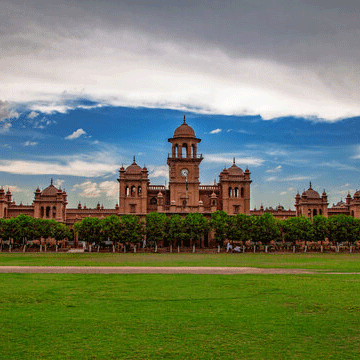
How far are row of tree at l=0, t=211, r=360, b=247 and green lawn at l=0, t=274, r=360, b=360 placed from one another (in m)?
57.5

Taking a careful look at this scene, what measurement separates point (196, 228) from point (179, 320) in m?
69.3

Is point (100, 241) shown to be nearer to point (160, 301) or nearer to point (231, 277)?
point (231, 277)

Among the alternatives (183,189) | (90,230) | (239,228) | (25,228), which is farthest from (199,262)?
(183,189)

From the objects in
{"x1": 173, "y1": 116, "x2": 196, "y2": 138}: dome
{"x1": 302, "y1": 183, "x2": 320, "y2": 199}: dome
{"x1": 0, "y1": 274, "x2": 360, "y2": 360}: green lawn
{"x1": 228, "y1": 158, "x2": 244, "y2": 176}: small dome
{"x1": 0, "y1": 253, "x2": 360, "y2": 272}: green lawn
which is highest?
{"x1": 173, "y1": 116, "x2": 196, "y2": 138}: dome

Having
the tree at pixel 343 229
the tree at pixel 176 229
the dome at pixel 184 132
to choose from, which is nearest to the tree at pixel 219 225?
the tree at pixel 176 229

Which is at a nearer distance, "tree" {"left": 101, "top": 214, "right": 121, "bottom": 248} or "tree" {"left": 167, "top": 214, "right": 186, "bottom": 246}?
"tree" {"left": 101, "top": 214, "right": 121, "bottom": 248}

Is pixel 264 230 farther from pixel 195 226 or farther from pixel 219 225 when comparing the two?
pixel 195 226

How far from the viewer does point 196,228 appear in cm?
8525

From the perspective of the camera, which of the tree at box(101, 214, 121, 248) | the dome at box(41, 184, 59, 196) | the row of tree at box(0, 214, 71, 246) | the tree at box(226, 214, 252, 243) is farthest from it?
the dome at box(41, 184, 59, 196)

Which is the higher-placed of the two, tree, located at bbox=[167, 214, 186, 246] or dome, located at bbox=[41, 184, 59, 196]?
dome, located at bbox=[41, 184, 59, 196]

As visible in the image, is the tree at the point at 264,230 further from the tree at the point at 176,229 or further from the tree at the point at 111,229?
the tree at the point at 111,229

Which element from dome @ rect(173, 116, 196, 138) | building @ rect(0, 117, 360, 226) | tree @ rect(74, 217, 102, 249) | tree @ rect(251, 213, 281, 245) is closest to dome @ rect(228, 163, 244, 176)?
building @ rect(0, 117, 360, 226)

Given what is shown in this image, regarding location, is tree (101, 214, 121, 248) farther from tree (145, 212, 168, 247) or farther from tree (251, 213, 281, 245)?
tree (251, 213, 281, 245)

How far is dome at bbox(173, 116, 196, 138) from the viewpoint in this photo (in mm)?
102688
